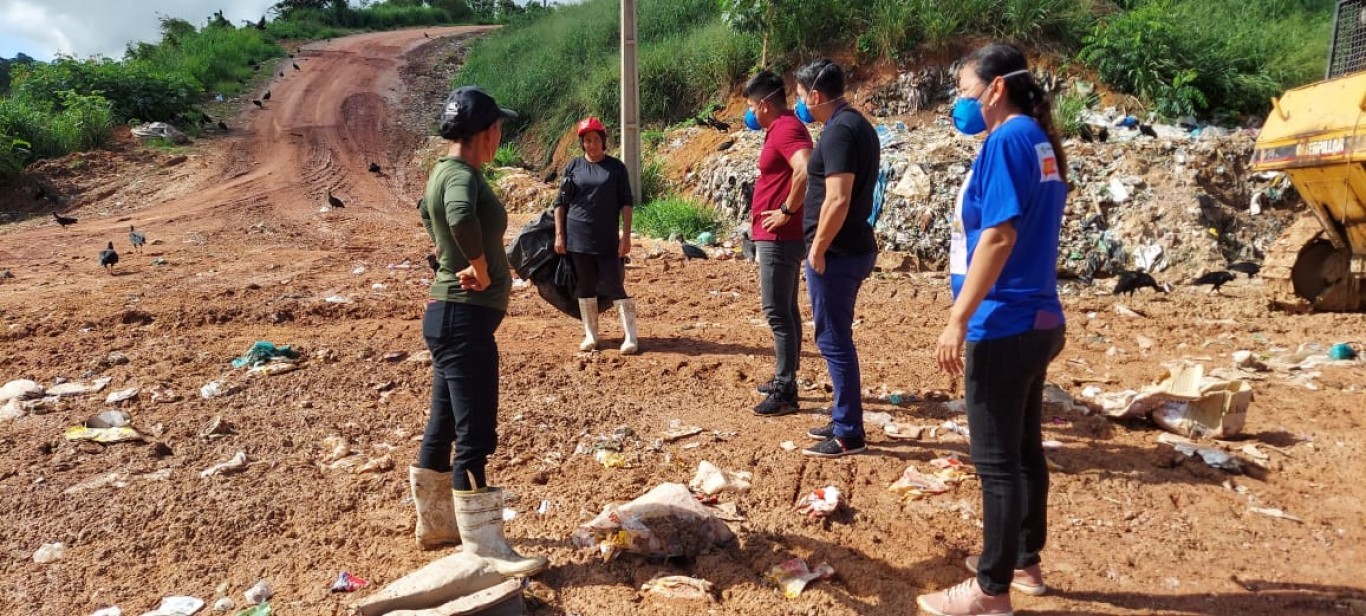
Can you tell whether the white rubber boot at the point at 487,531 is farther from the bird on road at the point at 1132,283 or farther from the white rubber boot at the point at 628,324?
the bird on road at the point at 1132,283

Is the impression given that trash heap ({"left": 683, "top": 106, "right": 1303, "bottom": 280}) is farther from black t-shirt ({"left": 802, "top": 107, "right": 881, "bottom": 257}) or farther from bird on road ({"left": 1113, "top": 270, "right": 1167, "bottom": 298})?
black t-shirt ({"left": 802, "top": 107, "right": 881, "bottom": 257})

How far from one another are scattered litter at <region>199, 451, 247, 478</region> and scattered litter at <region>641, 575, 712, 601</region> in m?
2.14

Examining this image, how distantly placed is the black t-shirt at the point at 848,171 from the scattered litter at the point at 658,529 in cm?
122

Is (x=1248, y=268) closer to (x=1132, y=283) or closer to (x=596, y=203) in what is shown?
(x=1132, y=283)

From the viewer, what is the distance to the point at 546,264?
5.75 meters

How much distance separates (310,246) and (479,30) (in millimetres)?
23715

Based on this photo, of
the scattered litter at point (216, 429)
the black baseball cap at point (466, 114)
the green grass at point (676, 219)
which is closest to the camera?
the black baseball cap at point (466, 114)

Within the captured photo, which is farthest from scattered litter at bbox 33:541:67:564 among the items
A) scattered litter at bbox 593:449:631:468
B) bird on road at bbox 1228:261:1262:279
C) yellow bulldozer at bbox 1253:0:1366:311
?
bird on road at bbox 1228:261:1262:279

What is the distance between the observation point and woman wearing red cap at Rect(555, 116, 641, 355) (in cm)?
537

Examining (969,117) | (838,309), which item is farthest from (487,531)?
(969,117)

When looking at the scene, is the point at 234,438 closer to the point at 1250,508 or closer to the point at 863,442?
the point at 863,442

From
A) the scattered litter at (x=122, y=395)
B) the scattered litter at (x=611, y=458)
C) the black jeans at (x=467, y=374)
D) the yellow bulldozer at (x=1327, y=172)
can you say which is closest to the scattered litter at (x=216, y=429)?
the scattered litter at (x=122, y=395)

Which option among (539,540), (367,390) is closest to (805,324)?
(367,390)

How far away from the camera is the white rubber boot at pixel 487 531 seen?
113 inches
